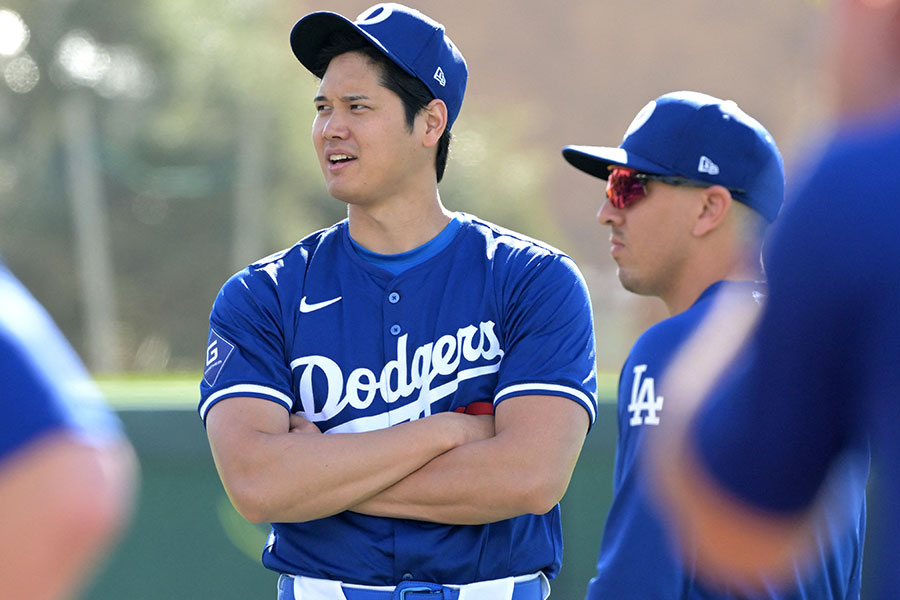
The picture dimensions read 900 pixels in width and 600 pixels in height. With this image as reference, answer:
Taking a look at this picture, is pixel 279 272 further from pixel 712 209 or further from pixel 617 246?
pixel 712 209

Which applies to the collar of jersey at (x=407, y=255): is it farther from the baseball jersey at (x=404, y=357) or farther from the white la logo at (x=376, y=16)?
the white la logo at (x=376, y=16)

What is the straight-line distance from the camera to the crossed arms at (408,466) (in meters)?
2.81

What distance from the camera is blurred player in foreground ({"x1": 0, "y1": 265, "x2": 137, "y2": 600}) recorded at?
4.05ft

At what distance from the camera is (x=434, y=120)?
3402 mm

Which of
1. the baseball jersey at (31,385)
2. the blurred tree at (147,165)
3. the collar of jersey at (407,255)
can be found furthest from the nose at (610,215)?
the blurred tree at (147,165)

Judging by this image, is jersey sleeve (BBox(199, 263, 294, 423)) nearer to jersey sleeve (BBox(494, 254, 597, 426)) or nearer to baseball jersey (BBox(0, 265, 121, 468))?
jersey sleeve (BBox(494, 254, 597, 426))

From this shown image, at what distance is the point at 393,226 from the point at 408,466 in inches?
29.9

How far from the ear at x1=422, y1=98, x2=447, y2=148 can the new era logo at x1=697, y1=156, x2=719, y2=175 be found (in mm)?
747

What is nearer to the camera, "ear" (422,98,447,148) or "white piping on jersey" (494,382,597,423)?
"white piping on jersey" (494,382,597,423)

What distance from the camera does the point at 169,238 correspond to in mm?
36188

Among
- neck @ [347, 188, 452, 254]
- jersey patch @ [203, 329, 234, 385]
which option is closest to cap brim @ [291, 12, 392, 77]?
neck @ [347, 188, 452, 254]

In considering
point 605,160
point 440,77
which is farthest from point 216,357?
point 605,160

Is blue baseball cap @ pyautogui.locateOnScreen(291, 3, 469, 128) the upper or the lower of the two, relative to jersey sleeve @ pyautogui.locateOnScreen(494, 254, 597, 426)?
upper

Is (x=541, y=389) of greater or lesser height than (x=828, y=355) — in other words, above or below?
below
